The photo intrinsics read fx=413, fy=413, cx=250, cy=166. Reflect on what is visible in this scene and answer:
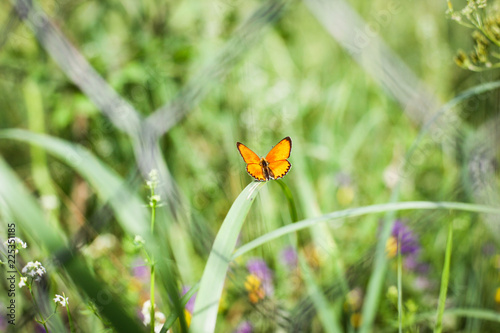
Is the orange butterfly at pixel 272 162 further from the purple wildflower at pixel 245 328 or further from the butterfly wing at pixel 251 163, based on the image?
the purple wildflower at pixel 245 328

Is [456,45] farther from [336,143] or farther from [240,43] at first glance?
[240,43]

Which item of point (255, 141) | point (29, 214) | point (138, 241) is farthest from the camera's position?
point (255, 141)

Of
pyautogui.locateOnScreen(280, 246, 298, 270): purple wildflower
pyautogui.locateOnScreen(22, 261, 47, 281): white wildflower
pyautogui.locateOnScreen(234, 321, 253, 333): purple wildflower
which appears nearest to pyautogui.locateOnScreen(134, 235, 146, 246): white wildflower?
pyautogui.locateOnScreen(22, 261, 47, 281): white wildflower

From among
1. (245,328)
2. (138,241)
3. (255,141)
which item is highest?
(255,141)

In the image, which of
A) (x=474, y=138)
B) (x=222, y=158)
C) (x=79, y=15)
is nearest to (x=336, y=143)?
(x=222, y=158)

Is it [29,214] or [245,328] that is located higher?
[29,214]

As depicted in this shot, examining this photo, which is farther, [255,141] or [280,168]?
[255,141]

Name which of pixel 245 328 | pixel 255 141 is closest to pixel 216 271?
pixel 245 328

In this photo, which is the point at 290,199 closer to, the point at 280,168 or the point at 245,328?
the point at 280,168

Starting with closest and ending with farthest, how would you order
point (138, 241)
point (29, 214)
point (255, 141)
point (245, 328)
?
point (29, 214) → point (138, 241) → point (245, 328) → point (255, 141)
